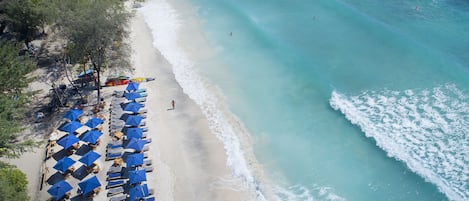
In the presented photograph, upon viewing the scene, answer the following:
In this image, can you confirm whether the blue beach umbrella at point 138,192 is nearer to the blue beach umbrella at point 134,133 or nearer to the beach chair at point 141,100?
the blue beach umbrella at point 134,133

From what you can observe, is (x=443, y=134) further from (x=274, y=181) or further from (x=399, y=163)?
(x=274, y=181)

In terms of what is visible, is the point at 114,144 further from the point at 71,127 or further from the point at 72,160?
the point at 71,127

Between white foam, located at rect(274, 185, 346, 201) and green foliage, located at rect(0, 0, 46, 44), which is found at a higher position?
green foliage, located at rect(0, 0, 46, 44)

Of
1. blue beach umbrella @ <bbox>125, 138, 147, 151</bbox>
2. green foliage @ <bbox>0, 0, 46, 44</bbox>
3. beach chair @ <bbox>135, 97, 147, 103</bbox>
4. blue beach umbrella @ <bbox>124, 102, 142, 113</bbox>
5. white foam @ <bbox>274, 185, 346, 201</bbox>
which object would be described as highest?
green foliage @ <bbox>0, 0, 46, 44</bbox>

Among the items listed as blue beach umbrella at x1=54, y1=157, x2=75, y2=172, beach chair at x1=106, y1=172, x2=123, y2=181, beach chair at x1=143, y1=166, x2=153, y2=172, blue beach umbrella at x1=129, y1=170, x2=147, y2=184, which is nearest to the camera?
blue beach umbrella at x1=129, y1=170, x2=147, y2=184

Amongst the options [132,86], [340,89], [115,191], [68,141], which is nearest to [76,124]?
[68,141]

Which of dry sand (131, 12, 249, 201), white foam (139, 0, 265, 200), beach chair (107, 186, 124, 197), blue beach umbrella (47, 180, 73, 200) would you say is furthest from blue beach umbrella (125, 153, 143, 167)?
white foam (139, 0, 265, 200)

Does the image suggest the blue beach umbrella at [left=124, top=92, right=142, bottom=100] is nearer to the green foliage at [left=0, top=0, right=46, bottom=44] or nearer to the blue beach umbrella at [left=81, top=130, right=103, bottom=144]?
the blue beach umbrella at [left=81, top=130, right=103, bottom=144]
